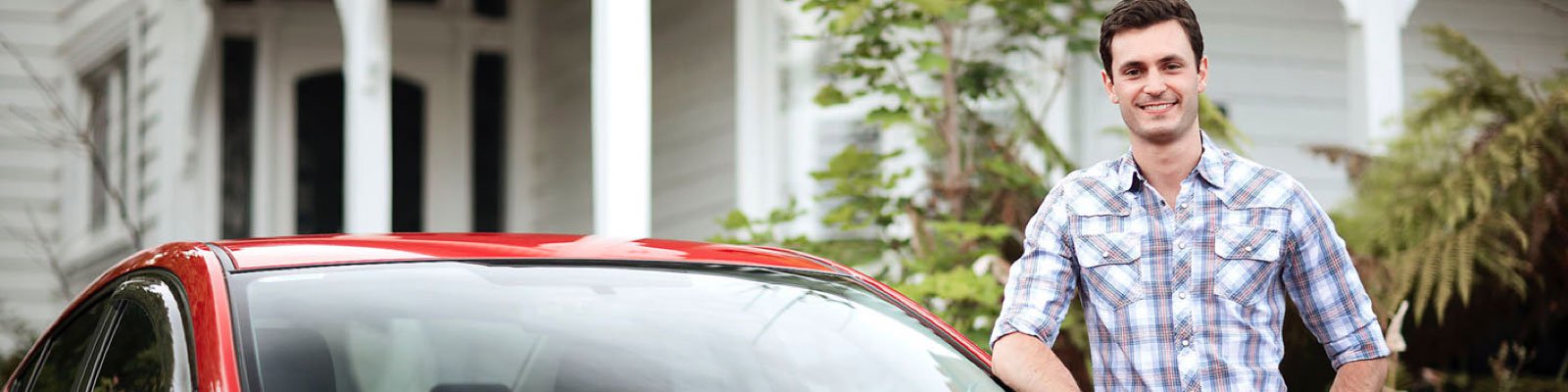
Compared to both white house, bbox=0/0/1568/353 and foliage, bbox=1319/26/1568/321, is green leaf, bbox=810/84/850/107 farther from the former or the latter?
white house, bbox=0/0/1568/353

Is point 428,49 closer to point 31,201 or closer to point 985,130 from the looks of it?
point 31,201

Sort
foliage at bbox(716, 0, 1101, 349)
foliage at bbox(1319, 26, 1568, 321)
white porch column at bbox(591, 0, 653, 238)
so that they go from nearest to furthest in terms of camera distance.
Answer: foliage at bbox(1319, 26, 1568, 321) < foliage at bbox(716, 0, 1101, 349) < white porch column at bbox(591, 0, 653, 238)

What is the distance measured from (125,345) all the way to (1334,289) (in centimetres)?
211

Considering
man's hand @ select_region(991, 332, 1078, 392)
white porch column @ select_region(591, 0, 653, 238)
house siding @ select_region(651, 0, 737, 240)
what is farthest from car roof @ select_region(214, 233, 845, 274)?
house siding @ select_region(651, 0, 737, 240)

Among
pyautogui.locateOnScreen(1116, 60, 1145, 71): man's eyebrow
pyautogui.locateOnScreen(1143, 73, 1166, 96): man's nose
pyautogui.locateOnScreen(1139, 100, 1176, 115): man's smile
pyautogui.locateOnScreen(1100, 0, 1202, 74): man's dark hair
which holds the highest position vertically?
pyautogui.locateOnScreen(1100, 0, 1202, 74): man's dark hair

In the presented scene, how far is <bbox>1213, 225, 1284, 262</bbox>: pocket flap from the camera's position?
263 centimetres

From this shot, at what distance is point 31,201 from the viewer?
12148 mm

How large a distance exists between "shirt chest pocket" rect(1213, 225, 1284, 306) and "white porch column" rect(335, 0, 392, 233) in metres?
5.80

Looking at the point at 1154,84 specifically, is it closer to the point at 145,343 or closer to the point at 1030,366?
the point at 1030,366

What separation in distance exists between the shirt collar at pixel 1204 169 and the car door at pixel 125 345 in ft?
4.87

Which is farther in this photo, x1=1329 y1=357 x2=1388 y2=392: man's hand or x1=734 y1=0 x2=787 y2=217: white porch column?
x1=734 y1=0 x2=787 y2=217: white porch column

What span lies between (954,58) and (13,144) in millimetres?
8305

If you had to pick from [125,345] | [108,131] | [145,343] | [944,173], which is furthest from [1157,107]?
[108,131]

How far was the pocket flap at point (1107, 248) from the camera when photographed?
267 centimetres
